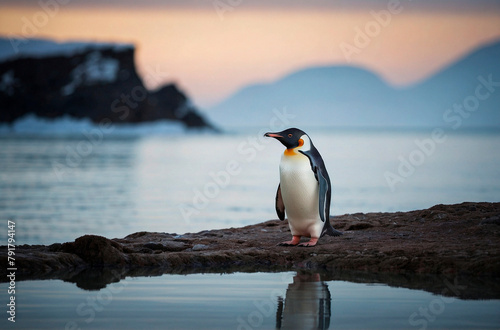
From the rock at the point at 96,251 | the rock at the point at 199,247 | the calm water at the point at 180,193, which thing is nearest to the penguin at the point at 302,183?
the rock at the point at 199,247

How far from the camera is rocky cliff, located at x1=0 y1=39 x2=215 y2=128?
333ft

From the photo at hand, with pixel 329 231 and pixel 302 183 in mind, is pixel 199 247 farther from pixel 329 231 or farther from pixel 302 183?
pixel 329 231

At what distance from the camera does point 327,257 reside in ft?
22.1

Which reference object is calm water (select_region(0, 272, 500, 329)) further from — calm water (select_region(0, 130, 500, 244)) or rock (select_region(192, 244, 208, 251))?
calm water (select_region(0, 130, 500, 244))

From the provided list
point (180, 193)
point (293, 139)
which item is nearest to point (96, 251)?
point (293, 139)

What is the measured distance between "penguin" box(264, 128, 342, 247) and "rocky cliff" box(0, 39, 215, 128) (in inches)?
3664

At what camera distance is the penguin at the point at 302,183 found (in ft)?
24.4

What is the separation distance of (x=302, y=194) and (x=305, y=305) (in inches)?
94.6

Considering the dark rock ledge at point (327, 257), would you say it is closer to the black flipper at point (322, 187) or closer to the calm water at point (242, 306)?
the black flipper at point (322, 187)

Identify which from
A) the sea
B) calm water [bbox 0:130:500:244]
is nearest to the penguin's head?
the sea

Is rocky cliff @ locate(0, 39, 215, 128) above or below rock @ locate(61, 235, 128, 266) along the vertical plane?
above

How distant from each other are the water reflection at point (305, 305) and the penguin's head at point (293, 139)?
66.9 inches

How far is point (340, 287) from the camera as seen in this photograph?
18.9 feet

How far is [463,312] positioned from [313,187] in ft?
9.15
